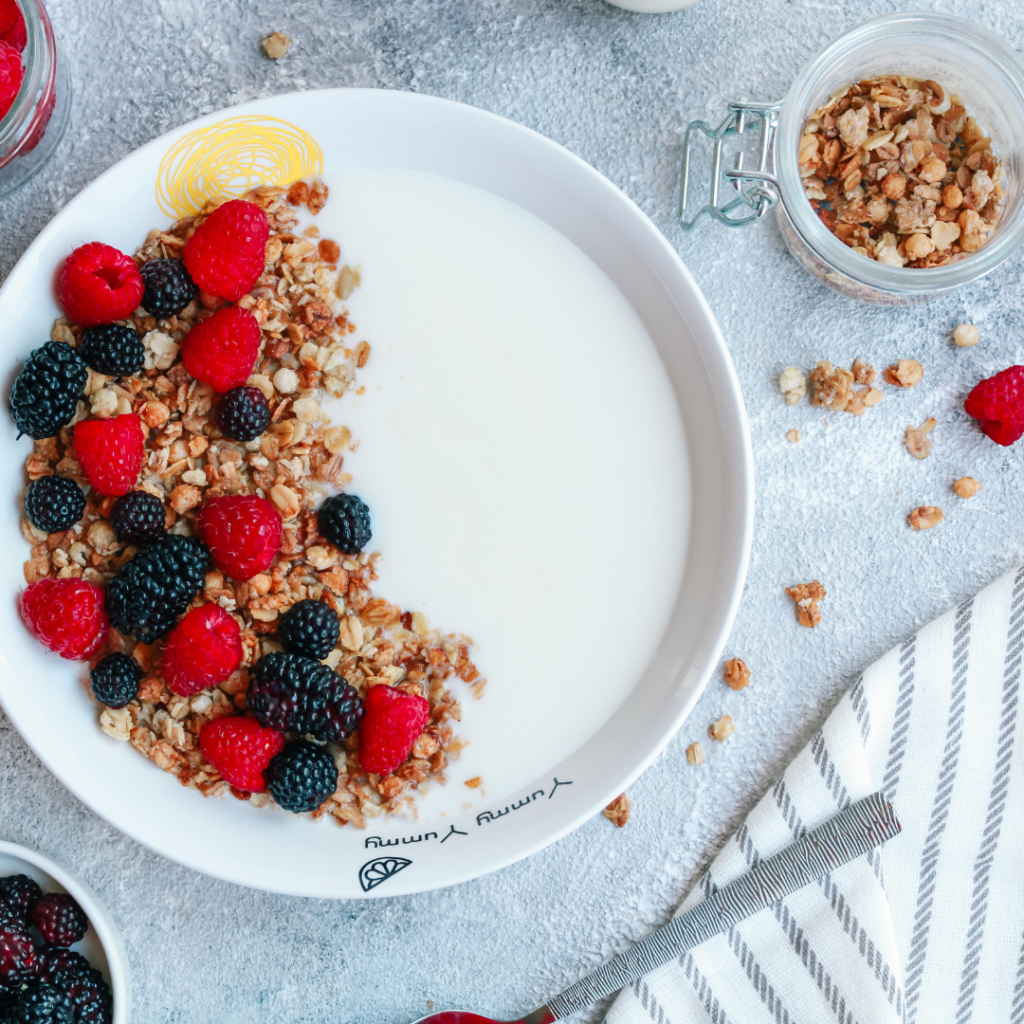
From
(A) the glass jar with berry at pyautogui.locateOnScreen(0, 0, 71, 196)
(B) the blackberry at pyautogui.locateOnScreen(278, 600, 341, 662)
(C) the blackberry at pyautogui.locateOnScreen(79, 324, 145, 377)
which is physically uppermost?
(A) the glass jar with berry at pyautogui.locateOnScreen(0, 0, 71, 196)

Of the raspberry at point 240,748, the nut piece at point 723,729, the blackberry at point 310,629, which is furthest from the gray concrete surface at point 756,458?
the blackberry at point 310,629

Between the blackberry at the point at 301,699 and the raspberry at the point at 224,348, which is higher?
the raspberry at the point at 224,348

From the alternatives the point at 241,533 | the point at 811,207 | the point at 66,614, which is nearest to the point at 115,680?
the point at 66,614

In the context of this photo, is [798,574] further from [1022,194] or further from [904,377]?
[1022,194]

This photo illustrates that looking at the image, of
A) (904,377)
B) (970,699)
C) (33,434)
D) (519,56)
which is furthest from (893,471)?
(33,434)

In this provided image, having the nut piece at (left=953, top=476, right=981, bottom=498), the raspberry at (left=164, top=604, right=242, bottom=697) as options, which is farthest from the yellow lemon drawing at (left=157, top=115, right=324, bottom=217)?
the nut piece at (left=953, top=476, right=981, bottom=498)

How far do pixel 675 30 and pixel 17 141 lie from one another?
2.13 feet

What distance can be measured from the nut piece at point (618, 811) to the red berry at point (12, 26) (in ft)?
3.03

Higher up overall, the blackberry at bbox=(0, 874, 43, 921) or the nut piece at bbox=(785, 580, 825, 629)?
the blackberry at bbox=(0, 874, 43, 921)

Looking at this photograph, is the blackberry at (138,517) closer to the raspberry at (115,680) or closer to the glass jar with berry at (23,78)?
the raspberry at (115,680)

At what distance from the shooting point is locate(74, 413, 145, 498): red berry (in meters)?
0.80

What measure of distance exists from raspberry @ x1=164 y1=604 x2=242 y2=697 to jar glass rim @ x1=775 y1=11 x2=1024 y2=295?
0.64 m

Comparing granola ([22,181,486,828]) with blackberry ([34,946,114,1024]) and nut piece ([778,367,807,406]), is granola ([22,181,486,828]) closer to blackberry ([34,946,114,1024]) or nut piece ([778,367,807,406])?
blackberry ([34,946,114,1024])

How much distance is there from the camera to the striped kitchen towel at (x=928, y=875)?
0.96 meters
